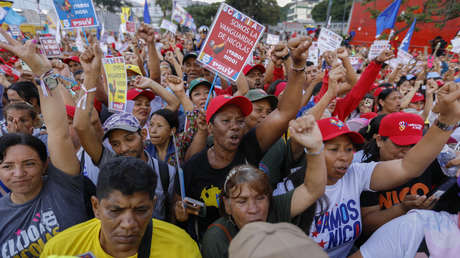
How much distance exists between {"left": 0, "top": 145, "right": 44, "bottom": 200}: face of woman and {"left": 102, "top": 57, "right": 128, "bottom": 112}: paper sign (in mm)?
979

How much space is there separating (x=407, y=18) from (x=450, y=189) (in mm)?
19669

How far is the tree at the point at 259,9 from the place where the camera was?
1707 inches

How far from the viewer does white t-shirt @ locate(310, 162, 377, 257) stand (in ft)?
6.63

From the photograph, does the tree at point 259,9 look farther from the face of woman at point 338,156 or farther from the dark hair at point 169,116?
the face of woman at point 338,156

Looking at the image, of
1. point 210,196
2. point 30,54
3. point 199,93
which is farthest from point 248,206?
point 199,93

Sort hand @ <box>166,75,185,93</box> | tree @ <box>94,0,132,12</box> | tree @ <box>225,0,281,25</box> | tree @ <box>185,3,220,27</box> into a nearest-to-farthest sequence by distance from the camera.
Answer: hand @ <box>166,75,185,93</box>
tree @ <box>225,0,281,25</box>
tree @ <box>185,3,220,27</box>
tree @ <box>94,0,132,12</box>

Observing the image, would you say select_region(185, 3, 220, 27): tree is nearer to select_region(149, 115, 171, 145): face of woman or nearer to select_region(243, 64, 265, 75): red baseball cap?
select_region(243, 64, 265, 75): red baseball cap

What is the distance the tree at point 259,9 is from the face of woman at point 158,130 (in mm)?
43159

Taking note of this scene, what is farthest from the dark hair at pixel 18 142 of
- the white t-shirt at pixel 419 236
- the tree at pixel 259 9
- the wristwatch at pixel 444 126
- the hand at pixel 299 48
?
the tree at pixel 259 9

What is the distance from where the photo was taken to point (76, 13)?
4.55 meters

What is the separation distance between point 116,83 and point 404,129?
9.86 feet

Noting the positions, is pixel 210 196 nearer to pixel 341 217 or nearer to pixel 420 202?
pixel 341 217

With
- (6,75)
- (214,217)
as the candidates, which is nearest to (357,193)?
(214,217)

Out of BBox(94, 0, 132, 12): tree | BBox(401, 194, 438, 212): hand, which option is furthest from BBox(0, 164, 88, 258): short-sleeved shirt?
BBox(94, 0, 132, 12): tree
